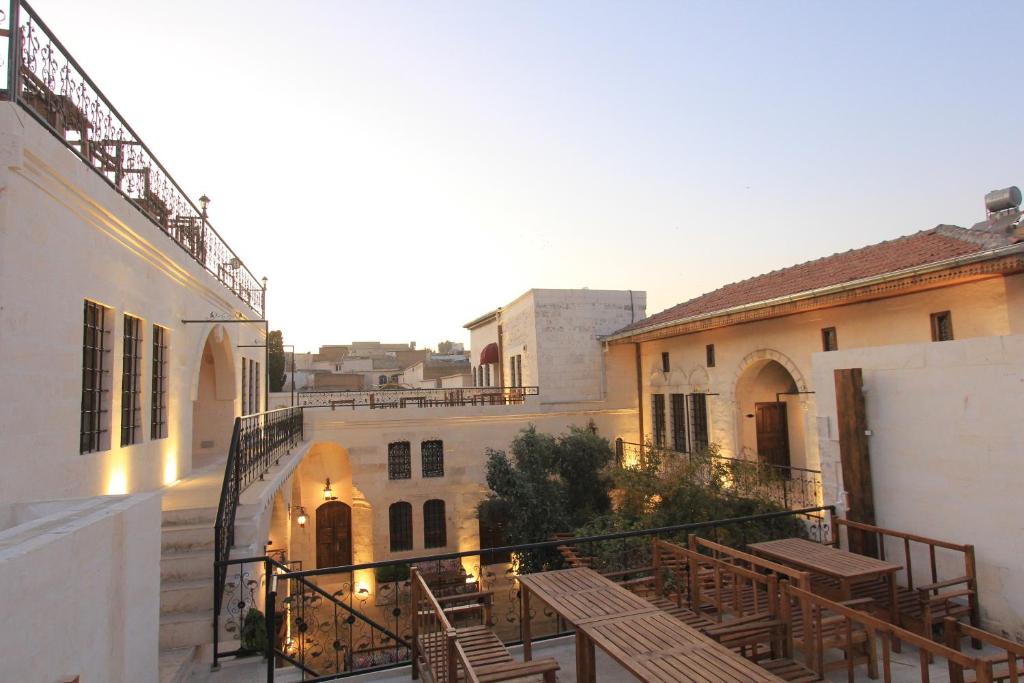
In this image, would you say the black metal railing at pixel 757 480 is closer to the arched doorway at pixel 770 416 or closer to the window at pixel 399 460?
the arched doorway at pixel 770 416

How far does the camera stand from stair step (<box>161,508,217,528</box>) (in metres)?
6.02

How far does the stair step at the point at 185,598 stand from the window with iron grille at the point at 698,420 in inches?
512

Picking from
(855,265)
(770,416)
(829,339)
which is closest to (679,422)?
(770,416)

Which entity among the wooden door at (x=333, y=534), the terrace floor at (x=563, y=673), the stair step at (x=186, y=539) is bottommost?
the wooden door at (x=333, y=534)

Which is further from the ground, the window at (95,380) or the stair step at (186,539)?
the window at (95,380)

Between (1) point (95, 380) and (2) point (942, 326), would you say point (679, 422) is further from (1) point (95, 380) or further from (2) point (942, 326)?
(1) point (95, 380)

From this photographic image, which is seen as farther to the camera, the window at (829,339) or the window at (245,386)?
the window at (245,386)

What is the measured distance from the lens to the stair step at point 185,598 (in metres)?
5.09

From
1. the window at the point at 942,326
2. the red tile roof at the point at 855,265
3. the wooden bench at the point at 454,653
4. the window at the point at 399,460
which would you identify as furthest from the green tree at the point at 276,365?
the wooden bench at the point at 454,653

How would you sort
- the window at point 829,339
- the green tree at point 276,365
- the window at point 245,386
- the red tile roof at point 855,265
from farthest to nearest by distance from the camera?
the green tree at point 276,365
the window at point 245,386
the window at point 829,339
the red tile roof at point 855,265

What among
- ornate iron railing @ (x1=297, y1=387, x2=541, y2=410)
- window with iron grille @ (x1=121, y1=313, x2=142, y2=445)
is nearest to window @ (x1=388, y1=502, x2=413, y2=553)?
ornate iron railing @ (x1=297, y1=387, x2=541, y2=410)

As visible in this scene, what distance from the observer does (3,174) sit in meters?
4.19

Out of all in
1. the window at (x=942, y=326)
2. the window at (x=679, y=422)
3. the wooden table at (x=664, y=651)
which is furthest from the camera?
the window at (x=679, y=422)

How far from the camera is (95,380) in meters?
6.04
